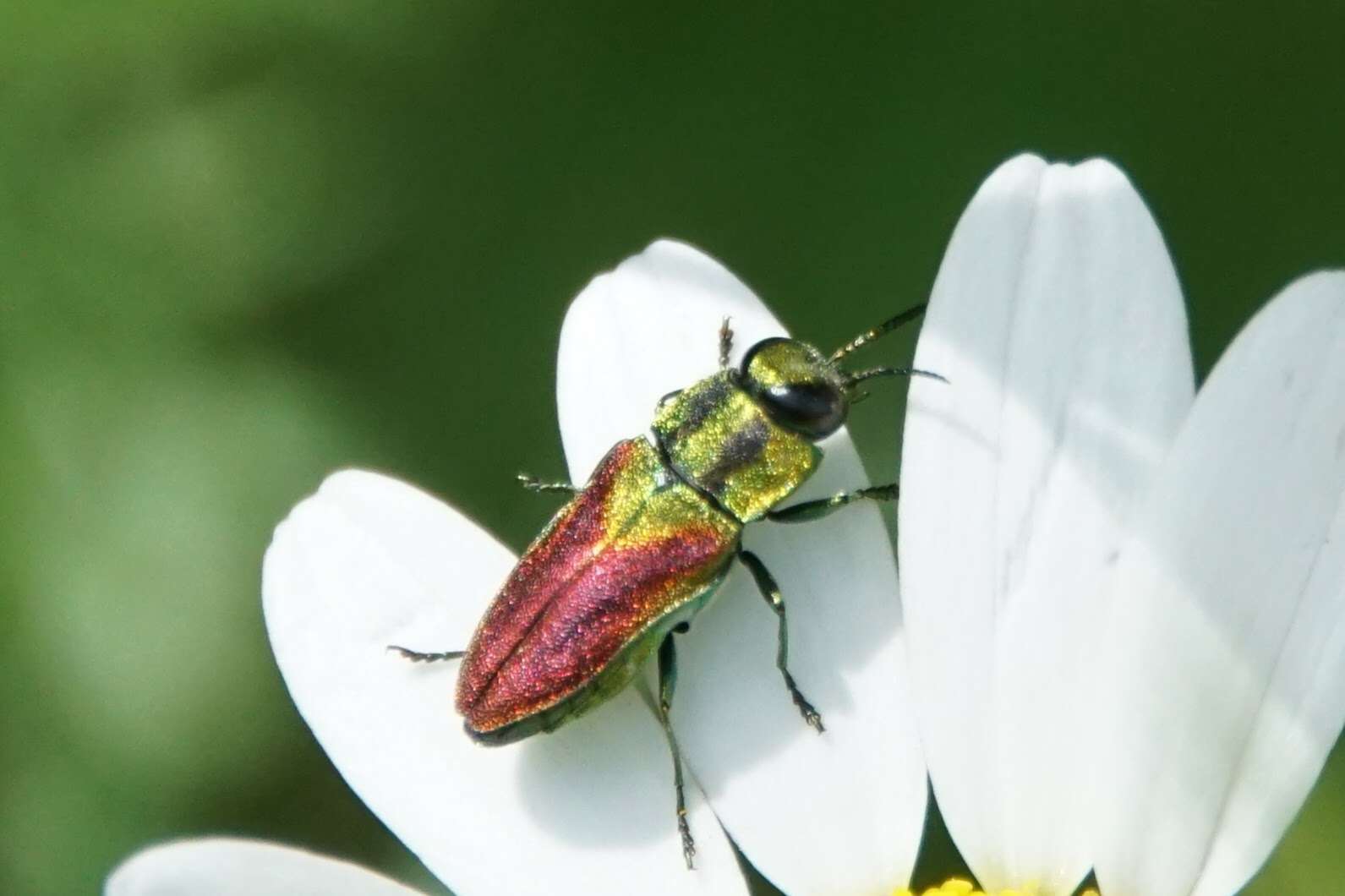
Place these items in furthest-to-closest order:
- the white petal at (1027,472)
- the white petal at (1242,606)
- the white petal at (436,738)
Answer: the white petal at (436,738)
the white petal at (1027,472)
the white petal at (1242,606)

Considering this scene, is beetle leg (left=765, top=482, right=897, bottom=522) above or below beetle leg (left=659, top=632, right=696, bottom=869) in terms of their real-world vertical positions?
above

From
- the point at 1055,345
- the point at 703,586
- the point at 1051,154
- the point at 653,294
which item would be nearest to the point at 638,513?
the point at 703,586

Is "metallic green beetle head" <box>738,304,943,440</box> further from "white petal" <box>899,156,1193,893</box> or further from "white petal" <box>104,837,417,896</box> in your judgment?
"white petal" <box>104,837,417,896</box>

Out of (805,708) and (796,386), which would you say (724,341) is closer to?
(796,386)

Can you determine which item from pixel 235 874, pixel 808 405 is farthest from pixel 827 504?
pixel 235 874

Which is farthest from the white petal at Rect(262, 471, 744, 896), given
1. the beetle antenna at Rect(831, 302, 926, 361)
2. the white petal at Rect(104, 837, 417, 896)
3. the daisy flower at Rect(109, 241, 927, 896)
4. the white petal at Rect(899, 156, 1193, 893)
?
the beetle antenna at Rect(831, 302, 926, 361)

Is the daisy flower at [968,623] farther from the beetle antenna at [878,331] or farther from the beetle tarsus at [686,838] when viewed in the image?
the beetle antenna at [878,331]

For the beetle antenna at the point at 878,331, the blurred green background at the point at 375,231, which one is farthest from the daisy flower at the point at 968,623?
the blurred green background at the point at 375,231
